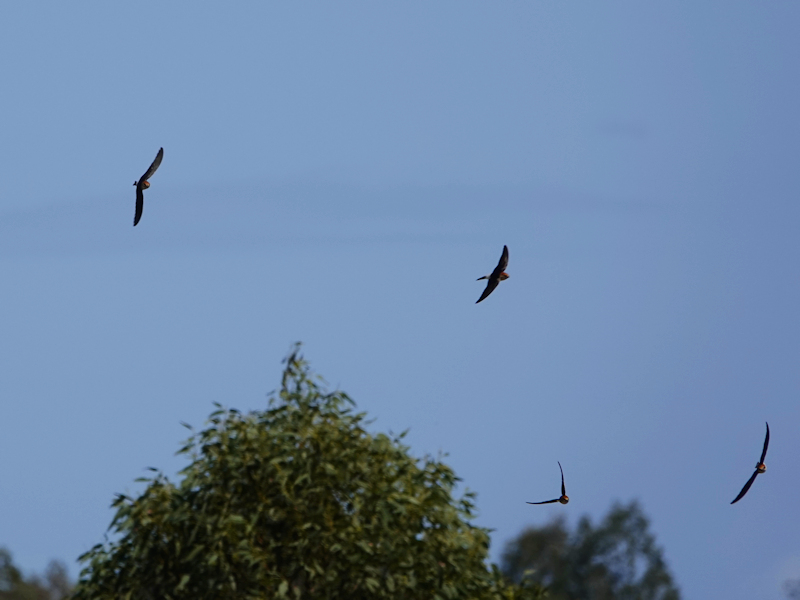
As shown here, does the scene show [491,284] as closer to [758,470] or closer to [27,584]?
[758,470]

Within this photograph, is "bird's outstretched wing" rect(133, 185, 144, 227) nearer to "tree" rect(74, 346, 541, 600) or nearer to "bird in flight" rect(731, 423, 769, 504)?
"tree" rect(74, 346, 541, 600)

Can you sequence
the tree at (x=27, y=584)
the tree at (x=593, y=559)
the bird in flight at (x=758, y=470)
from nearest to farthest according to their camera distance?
the bird in flight at (x=758, y=470) < the tree at (x=27, y=584) < the tree at (x=593, y=559)

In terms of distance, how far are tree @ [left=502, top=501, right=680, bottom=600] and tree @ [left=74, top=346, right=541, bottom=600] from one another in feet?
275

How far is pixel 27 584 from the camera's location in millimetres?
75250

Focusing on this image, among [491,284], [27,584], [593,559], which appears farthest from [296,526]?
[593,559]

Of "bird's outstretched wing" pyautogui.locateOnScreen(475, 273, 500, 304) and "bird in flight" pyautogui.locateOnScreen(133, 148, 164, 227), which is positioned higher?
"bird's outstretched wing" pyautogui.locateOnScreen(475, 273, 500, 304)

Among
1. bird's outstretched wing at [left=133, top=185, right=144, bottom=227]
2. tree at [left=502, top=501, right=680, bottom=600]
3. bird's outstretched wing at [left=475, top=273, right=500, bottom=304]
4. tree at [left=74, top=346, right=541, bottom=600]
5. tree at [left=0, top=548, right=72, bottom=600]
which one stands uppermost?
tree at [left=502, top=501, right=680, bottom=600]

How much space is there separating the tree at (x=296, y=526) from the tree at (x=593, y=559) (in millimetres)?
83795

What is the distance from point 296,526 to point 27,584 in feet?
197

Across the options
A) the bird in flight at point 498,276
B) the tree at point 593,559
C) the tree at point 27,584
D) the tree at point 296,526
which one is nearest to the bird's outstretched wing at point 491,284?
the bird in flight at point 498,276

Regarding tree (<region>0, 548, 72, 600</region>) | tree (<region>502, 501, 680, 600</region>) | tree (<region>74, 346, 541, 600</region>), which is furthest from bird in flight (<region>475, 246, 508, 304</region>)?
tree (<region>502, 501, 680, 600</region>)

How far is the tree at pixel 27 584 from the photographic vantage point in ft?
233

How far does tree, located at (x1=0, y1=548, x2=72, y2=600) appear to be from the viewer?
71.0 meters

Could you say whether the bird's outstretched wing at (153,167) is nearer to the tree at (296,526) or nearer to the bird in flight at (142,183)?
the bird in flight at (142,183)
